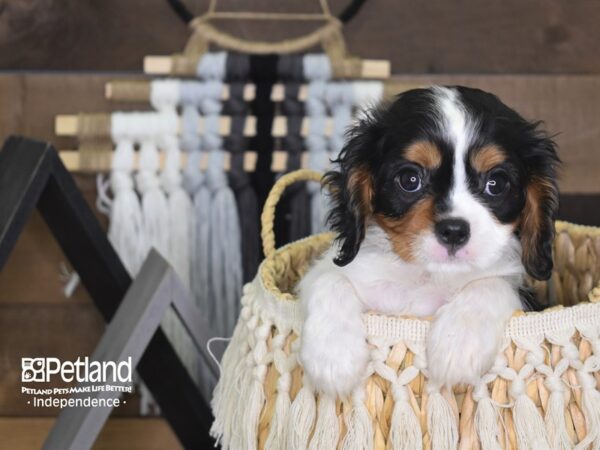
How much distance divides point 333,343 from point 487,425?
9.9 inches

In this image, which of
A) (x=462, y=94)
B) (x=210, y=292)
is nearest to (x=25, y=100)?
(x=210, y=292)

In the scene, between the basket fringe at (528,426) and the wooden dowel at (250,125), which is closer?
the basket fringe at (528,426)

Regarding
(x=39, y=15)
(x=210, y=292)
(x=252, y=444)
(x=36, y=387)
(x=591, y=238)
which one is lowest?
(x=36, y=387)

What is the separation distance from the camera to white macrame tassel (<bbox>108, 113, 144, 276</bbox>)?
2.08 meters

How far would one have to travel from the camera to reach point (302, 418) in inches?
48.2

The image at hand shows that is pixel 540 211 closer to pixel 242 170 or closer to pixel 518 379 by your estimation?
pixel 518 379

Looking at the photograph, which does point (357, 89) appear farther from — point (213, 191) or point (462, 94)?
point (462, 94)

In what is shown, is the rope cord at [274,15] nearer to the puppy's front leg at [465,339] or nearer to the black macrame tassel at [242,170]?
the black macrame tassel at [242,170]

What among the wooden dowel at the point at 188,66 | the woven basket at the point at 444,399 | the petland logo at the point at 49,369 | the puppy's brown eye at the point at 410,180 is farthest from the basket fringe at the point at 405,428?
the petland logo at the point at 49,369

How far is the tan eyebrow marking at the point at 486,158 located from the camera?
1335 millimetres

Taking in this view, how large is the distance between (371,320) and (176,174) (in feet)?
3.34

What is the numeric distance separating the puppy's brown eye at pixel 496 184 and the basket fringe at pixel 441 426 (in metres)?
0.38

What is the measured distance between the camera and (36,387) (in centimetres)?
243

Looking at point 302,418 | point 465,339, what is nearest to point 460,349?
point 465,339
